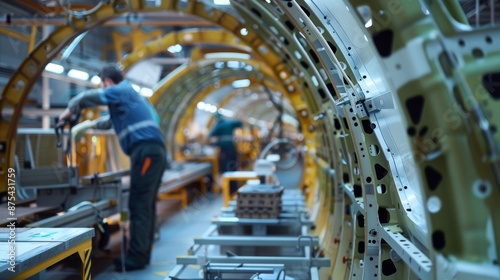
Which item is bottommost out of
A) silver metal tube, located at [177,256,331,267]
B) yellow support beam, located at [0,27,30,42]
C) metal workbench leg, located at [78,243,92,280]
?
silver metal tube, located at [177,256,331,267]

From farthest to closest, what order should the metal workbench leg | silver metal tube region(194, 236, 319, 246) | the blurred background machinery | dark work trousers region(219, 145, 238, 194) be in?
dark work trousers region(219, 145, 238, 194)
silver metal tube region(194, 236, 319, 246)
the metal workbench leg
the blurred background machinery

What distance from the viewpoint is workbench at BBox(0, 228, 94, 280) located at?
2604 mm

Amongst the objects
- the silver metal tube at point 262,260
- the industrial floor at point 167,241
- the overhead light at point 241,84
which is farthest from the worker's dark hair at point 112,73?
the overhead light at point 241,84

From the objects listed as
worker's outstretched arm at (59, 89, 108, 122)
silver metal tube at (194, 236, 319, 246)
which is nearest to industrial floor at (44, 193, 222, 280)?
silver metal tube at (194, 236, 319, 246)

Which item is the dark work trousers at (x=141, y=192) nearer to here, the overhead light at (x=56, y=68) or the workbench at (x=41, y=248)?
the overhead light at (x=56, y=68)

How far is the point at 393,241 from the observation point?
2.87 meters

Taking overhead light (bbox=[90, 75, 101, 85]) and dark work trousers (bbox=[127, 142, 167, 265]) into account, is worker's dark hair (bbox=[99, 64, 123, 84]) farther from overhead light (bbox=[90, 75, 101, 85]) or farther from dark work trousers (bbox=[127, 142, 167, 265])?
overhead light (bbox=[90, 75, 101, 85])

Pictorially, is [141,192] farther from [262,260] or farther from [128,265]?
[262,260]

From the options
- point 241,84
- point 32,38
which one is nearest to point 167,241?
point 32,38

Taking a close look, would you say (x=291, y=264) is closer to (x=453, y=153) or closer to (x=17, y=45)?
(x=453, y=153)

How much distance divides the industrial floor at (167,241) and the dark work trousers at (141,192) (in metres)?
0.28

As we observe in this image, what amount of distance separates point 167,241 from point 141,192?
8.25 ft

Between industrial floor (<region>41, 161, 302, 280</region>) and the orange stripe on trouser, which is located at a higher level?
the orange stripe on trouser

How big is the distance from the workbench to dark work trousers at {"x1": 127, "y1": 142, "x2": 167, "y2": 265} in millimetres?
2507
